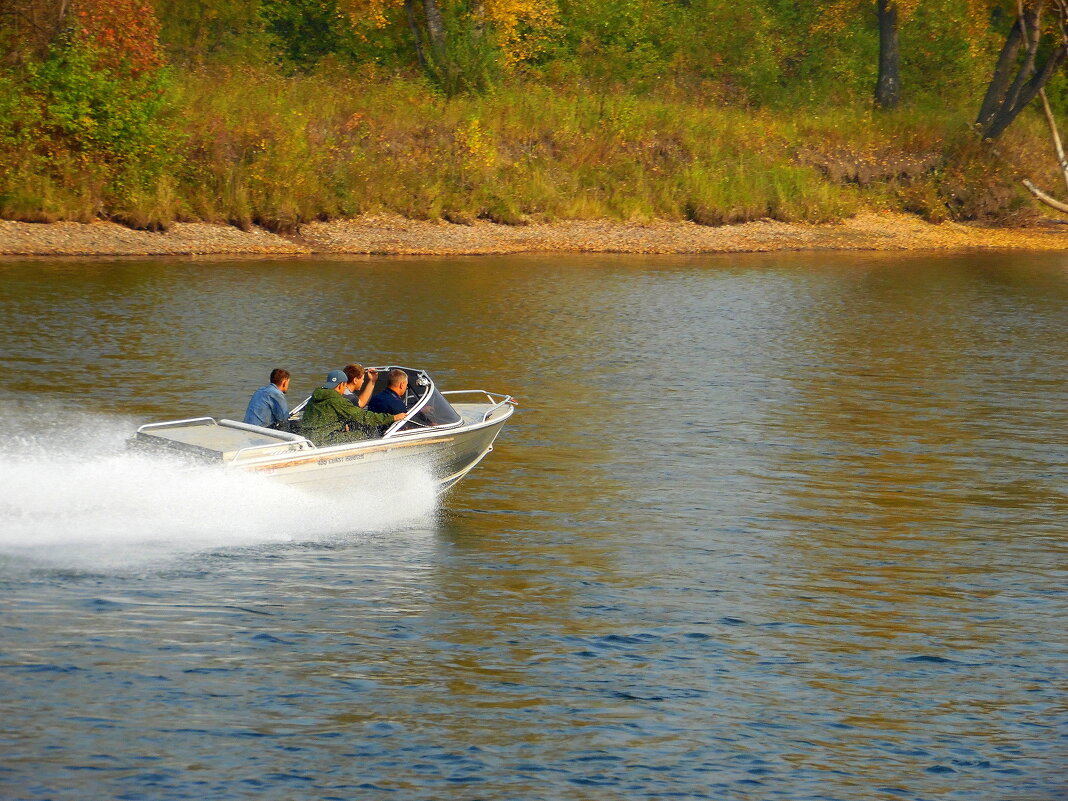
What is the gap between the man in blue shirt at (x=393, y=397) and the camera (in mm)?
14484

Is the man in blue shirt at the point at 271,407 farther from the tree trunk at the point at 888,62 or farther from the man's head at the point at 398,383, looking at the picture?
the tree trunk at the point at 888,62

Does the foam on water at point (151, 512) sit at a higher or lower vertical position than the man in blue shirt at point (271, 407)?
lower

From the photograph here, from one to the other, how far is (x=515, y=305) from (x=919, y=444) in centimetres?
1314

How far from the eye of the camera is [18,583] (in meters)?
11.5

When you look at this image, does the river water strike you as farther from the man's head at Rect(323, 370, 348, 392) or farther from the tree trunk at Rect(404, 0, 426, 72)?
the tree trunk at Rect(404, 0, 426, 72)

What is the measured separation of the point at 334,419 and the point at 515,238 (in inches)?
1056

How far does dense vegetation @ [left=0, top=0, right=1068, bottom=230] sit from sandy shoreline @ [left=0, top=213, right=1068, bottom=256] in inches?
23.9

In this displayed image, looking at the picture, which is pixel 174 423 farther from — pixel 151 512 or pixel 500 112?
pixel 500 112

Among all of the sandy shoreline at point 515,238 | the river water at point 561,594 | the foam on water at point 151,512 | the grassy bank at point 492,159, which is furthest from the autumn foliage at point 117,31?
the foam on water at point 151,512

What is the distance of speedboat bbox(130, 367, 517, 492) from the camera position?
513 inches

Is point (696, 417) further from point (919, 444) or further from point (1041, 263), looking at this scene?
point (1041, 263)

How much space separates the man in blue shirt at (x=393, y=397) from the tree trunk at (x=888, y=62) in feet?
→ 127

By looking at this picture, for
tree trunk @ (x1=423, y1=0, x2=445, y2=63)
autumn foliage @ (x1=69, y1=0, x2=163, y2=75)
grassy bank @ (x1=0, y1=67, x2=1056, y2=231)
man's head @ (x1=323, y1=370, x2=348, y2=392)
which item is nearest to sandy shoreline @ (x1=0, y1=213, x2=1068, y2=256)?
grassy bank @ (x1=0, y1=67, x2=1056, y2=231)

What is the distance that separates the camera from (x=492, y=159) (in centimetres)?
4203
